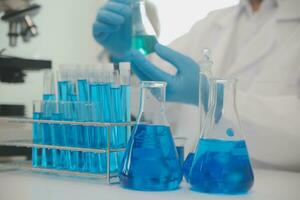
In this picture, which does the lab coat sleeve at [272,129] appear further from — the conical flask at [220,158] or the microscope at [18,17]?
the microscope at [18,17]

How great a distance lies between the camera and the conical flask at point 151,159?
64 cm

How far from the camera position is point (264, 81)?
133 centimetres

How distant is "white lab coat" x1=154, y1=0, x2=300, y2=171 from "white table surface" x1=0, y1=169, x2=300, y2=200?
0.30 m

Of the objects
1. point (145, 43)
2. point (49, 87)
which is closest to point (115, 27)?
point (145, 43)

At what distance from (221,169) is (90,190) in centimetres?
19

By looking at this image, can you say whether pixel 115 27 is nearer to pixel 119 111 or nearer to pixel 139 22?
pixel 139 22

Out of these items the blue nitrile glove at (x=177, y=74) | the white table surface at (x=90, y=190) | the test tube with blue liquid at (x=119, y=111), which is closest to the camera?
the white table surface at (x=90, y=190)

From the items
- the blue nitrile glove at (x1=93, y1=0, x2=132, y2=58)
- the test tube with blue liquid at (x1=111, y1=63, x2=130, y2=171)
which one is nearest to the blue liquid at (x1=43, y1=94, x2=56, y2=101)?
the test tube with blue liquid at (x1=111, y1=63, x2=130, y2=171)

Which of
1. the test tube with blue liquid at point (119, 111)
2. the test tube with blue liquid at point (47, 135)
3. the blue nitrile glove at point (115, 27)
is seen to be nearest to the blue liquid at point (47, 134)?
the test tube with blue liquid at point (47, 135)

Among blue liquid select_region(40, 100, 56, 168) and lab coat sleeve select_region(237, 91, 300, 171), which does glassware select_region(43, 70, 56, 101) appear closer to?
blue liquid select_region(40, 100, 56, 168)

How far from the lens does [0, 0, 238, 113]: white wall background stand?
5.43 feet

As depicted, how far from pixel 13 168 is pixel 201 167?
399 mm

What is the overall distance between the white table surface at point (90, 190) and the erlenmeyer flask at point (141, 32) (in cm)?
40

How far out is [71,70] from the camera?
810mm
